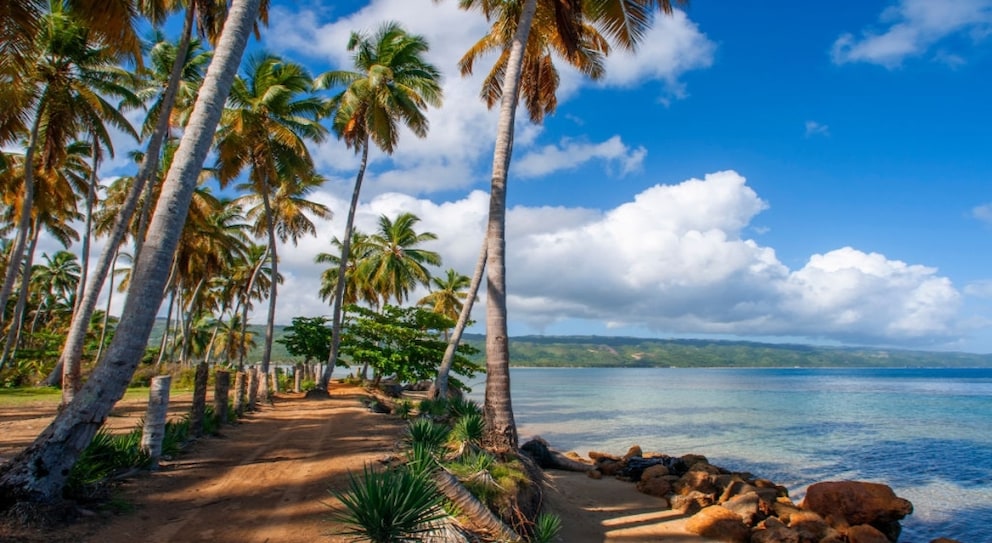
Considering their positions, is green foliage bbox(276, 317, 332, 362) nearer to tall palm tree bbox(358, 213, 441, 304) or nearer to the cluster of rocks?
tall palm tree bbox(358, 213, 441, 304)

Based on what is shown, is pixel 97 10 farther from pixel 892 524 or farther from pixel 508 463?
pixel 892 524

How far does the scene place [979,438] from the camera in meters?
25.6

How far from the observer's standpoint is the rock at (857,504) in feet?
36.9

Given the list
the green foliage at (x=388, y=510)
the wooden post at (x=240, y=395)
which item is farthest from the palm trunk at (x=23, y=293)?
the green foliage at (x=388, y=510)

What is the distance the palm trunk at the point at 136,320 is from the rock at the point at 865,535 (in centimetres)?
1239

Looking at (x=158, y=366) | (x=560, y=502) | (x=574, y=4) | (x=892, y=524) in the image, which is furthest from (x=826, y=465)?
(x=158, y=366)

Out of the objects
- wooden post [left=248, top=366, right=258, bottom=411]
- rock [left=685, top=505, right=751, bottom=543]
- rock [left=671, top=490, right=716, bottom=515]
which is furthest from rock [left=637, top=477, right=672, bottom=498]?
wooden post [left=248, top=366, right=258, bottom=411]

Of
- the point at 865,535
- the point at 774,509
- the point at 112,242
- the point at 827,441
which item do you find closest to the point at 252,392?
the point at 112,242

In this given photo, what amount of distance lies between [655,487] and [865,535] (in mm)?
4391

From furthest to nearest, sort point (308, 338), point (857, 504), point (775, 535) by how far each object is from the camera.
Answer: point (308, 338) → point (857, 504) → point (775, 535)

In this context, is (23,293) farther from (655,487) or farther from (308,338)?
(655,487)

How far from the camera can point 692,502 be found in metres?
12.1

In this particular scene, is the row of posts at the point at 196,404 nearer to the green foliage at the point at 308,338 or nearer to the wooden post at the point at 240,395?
the wooden post at the point at 240,395

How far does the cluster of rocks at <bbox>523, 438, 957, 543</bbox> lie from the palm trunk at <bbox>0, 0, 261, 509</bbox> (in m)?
9.74
